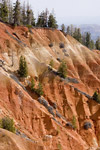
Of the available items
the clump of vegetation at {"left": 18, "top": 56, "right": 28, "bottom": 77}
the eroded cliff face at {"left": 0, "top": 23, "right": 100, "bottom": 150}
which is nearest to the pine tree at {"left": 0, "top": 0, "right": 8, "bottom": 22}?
the eroded cliff face at {"left": 0, "top": 23, "right": 100, "bottom": 150}

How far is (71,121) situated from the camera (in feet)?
130

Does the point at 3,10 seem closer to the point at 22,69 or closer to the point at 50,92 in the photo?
the point at 22,69

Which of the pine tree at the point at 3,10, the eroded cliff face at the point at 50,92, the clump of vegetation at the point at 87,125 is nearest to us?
the eroded cliff face at the point at 50,92

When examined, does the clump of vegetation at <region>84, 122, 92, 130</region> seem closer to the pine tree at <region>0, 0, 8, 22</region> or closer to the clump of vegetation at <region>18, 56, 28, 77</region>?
the clump of vegetation at <region>18, 56, 28, 77</region>

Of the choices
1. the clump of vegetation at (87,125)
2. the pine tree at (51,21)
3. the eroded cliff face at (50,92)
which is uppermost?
the pine tree at (51,21)

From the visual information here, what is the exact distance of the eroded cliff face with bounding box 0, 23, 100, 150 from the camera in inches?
1236

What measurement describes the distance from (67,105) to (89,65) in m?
27.3

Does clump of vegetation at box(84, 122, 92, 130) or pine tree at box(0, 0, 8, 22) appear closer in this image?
clump of vegetation at box(84, 122, 92, 130)

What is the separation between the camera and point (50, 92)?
139 ft

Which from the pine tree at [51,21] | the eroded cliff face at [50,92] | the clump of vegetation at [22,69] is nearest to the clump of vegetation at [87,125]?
the eroded cliff face at [50,92]

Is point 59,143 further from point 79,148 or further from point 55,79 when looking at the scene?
point 55,79

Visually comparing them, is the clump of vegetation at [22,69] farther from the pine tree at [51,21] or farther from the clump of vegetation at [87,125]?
the pine tree at [51,21]

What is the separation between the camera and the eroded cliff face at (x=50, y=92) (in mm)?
31391

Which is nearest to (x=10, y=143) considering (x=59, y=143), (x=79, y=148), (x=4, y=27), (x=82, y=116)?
(x=59, y=143)
